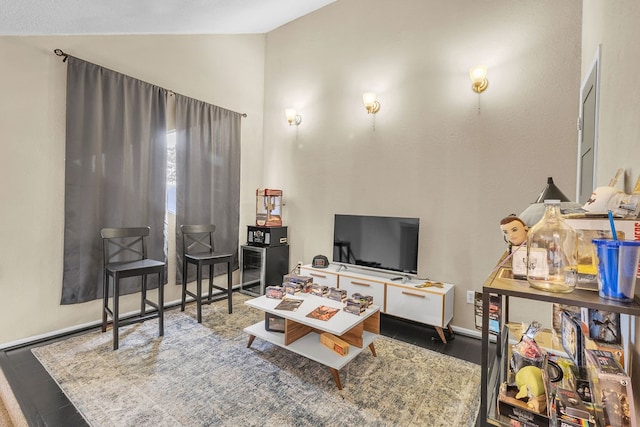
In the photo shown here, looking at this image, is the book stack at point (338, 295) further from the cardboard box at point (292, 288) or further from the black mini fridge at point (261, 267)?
the black mini fridge at point (261, 267)

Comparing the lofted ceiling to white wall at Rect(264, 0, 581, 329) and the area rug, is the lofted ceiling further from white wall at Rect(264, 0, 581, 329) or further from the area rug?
the area rug

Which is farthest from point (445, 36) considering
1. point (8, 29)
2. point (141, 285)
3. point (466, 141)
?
point (141, 285)

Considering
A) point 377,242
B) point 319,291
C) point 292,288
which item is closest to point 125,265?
point 292,288

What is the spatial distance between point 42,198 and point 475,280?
12.6ft

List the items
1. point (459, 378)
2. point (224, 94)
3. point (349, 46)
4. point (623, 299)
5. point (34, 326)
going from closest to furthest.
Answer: point (623, 299) → point (459, 378) → point (34, 326) → point (349, 46) → point (224, 94)

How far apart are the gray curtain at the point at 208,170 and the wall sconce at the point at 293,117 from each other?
0.67 metres

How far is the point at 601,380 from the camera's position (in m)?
0.63

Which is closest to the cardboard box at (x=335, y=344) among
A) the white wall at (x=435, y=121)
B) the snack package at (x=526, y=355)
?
the snack package at (x=526, y=355)

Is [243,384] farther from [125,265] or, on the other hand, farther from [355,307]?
[125,265]

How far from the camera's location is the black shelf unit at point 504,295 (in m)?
0.60

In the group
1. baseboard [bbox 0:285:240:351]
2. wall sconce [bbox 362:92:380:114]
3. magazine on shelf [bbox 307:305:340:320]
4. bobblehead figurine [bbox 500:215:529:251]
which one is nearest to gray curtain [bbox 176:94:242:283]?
baseboard [bbox 0:285:240:351]

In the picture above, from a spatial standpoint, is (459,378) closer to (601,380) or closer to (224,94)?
(601,380)

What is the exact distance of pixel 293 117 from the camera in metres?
4.00

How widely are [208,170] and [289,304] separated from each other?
214 centimetres
